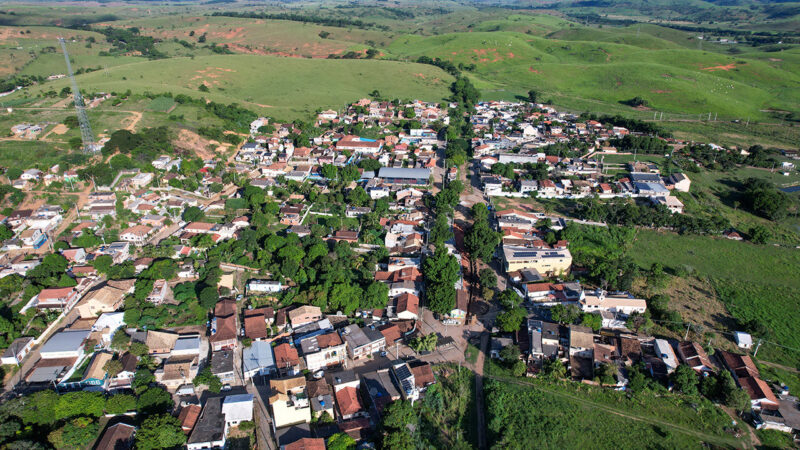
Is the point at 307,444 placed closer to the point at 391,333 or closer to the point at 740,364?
the point at 391,333

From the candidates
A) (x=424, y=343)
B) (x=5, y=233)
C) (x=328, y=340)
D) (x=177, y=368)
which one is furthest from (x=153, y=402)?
(x=5, y=233)

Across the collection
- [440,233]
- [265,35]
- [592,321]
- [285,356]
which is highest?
[265,35]

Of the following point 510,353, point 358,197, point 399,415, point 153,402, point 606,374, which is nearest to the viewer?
point 399,415

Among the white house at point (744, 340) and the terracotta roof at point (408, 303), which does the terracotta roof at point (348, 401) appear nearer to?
the terracotta roof at point (408, 303)

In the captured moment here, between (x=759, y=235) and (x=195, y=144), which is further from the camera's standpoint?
(x=195, y=144)

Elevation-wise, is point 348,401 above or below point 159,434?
below

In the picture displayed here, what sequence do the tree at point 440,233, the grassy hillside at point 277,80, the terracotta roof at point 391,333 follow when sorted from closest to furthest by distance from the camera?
the terracotta roof at point 391,333 → the tree at point 440,233 → the grassy hillside at point 277,80

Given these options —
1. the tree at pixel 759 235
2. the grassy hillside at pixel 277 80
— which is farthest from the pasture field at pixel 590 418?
the grassy hillside at pixel 277 80

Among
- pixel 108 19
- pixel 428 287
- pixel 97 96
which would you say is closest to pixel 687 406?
pixel 428 287
